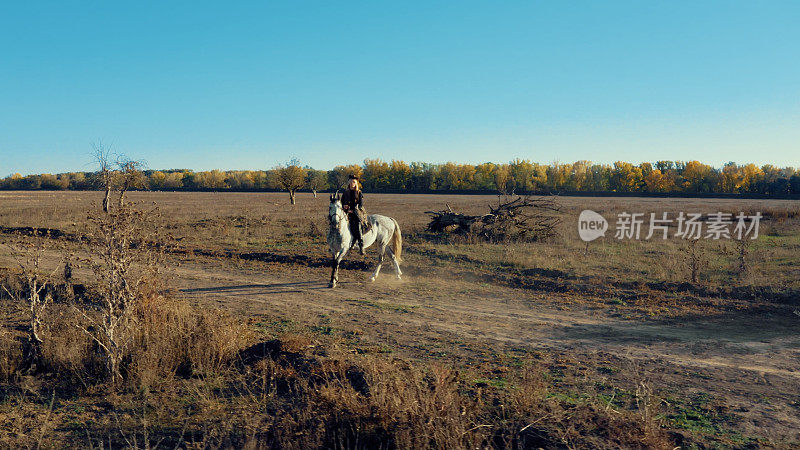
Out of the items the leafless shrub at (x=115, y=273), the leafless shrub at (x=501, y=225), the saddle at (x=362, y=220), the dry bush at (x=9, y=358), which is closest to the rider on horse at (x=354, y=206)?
the saddle at (x=362, y=220)

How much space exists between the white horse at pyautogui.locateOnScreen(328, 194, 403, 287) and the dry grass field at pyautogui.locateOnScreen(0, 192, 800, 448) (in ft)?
1.90

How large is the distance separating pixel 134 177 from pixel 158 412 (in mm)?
31918

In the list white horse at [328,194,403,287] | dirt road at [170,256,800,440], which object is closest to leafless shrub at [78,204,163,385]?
dirt road at [170,256,800,440]

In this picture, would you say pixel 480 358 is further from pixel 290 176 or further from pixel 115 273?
pixel 290 176

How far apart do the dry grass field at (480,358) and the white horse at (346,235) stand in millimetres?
579

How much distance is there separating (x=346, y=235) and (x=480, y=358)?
22.0 ft

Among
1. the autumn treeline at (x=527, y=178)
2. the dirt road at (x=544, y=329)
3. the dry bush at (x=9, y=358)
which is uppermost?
the autumn treeline at (x=527, y=178)

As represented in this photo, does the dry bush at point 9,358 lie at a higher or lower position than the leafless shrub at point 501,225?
lower

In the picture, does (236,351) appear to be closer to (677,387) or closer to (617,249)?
(677,387)

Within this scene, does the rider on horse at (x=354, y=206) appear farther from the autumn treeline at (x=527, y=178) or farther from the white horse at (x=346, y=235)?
the autumn treeline at (x=527, y=178)

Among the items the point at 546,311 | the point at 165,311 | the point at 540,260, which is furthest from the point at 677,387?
the point at 540,260

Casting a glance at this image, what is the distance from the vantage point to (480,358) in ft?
22.0

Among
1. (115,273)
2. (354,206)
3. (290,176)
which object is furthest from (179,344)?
(290,176)

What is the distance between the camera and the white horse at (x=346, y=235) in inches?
456
